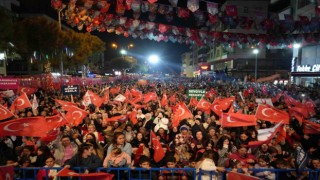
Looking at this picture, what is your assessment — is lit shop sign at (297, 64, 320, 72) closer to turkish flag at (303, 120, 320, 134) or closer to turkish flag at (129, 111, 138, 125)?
turkish flag at (303, 120, 320, 134)

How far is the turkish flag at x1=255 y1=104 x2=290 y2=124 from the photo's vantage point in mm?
8926

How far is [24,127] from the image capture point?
21.6 ft

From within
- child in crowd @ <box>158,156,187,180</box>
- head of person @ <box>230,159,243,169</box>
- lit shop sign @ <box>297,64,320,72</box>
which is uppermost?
lit shop sign @ <box>297,64,320,72</box>

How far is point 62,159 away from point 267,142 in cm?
521

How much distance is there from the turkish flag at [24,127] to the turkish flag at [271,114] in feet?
21.1

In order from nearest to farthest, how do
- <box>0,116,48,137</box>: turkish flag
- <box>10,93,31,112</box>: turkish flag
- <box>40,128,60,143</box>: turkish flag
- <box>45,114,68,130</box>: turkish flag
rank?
<box>0,116,48,137</box>: turkish flag, <box>40,128,60,143</box>: turkish flag, <box>45,114,68,130</box>: turkish flag, <box>10,93,31,112</box>: turkish flag

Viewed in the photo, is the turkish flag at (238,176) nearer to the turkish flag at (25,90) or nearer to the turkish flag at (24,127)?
the turkish flag at (24,127)

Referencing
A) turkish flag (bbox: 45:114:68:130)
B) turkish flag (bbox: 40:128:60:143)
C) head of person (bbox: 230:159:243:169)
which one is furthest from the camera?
turkish flag (bbox: 45:114:68:130)

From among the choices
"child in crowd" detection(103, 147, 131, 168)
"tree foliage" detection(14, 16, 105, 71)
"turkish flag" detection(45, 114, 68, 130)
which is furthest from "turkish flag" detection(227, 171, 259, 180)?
"tree foliage" detection(14, 16, 105, 71)

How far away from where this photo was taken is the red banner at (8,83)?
1661cm

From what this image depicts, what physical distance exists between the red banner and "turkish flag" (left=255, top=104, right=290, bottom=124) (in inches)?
556

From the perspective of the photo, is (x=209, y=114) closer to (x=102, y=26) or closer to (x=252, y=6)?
(x=102, y=26)

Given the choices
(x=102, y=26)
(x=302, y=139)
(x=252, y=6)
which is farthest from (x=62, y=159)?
(x=252, y=6)

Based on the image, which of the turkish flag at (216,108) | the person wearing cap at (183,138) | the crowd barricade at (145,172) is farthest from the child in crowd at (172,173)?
the turkish flag at (216,108)
